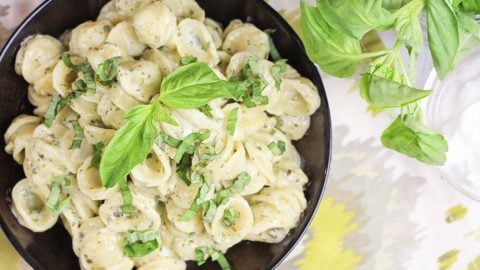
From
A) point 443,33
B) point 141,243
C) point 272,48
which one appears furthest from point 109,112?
point 443,33

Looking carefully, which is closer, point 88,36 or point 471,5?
point 471,5

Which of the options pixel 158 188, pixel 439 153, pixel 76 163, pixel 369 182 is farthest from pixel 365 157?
pixel 76 163

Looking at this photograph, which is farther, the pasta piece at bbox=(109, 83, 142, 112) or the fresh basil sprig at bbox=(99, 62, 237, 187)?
the pasta piece at bbox=(109, 83, 142, 112)

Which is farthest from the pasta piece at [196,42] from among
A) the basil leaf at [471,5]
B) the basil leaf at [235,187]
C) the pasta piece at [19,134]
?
the basil leaf at [471,5]

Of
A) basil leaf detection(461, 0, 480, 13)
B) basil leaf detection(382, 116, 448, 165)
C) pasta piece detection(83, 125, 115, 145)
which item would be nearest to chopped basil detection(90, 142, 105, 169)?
pasta piece detection(83, 125, 115, 145)

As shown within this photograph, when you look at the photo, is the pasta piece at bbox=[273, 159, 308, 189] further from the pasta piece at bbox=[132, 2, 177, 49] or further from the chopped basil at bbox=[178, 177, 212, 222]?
the pasta piece at bbox=[132, 2, 177, 49]

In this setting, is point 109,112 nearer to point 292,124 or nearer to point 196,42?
point 196,42
